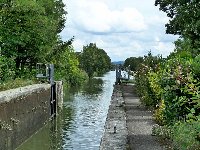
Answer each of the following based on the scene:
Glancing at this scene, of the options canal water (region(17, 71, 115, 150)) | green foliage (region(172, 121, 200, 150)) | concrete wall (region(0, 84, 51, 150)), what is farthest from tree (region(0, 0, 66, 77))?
green foliage (region(172, 121, 200, 150))

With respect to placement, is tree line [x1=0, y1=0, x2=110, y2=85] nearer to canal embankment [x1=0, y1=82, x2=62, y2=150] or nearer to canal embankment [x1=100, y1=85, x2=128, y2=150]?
canal embankment [x1=0, y1=82, x2=62, y2=150]

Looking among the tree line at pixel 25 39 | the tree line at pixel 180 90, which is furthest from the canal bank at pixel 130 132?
the tree line at pixel 25 39

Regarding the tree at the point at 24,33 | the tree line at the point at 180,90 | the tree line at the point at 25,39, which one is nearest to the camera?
the tree line at the point at 180,90

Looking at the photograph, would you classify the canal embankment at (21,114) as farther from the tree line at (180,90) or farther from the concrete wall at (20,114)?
the tree line at (180,90)

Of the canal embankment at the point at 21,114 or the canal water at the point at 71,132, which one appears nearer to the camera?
the canal embankment at the point at 21,114

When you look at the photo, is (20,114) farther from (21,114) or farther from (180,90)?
(180,90)

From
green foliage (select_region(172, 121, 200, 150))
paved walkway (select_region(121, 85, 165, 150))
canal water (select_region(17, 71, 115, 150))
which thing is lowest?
canal water (select_region(17, 71, 115, 150))

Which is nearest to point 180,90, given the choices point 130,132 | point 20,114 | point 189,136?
point 189,136

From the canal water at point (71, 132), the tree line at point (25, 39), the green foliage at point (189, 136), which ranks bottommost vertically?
the canal water at point (71, 132)

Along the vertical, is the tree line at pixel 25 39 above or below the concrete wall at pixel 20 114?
above

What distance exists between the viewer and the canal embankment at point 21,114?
14562 mm

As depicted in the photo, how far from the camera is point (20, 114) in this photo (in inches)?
681

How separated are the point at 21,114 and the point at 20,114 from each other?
0.82ft

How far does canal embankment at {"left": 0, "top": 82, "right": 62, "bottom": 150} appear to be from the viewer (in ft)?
47.8
